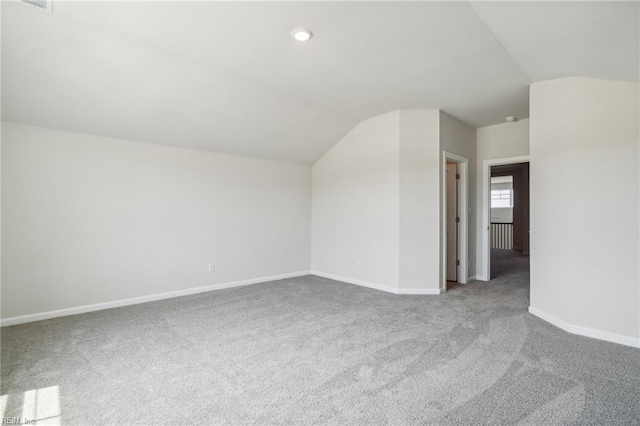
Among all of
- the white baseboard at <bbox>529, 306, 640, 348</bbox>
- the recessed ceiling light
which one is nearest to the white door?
the white baseboard at <bbox>529, 306, 640, 348</bbox>

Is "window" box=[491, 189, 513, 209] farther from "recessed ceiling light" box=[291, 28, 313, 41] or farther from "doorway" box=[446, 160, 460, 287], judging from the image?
"recessed ceiling light" box=[291, 28, 313, 41]

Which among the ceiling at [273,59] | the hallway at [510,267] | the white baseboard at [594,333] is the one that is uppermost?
the ceiling at [273,59]

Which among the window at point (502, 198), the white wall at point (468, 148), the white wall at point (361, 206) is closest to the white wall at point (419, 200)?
the white wall at point (361, 206)

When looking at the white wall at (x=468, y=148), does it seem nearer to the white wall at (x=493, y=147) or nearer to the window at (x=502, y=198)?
the white wall at (x=493, y=147)

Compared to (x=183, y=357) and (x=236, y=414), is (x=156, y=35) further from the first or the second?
(x=236, y=414)

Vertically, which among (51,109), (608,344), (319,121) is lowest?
(608,344)

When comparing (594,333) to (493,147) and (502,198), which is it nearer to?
(493,147)

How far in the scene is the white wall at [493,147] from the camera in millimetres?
4777

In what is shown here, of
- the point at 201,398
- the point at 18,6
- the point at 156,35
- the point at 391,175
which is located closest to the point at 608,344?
the point at 391,175

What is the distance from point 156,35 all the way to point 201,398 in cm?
283

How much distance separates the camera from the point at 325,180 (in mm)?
5641

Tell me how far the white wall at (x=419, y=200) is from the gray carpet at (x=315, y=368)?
0.73 m

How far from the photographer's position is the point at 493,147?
5078mm

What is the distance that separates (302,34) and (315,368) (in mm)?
2669
